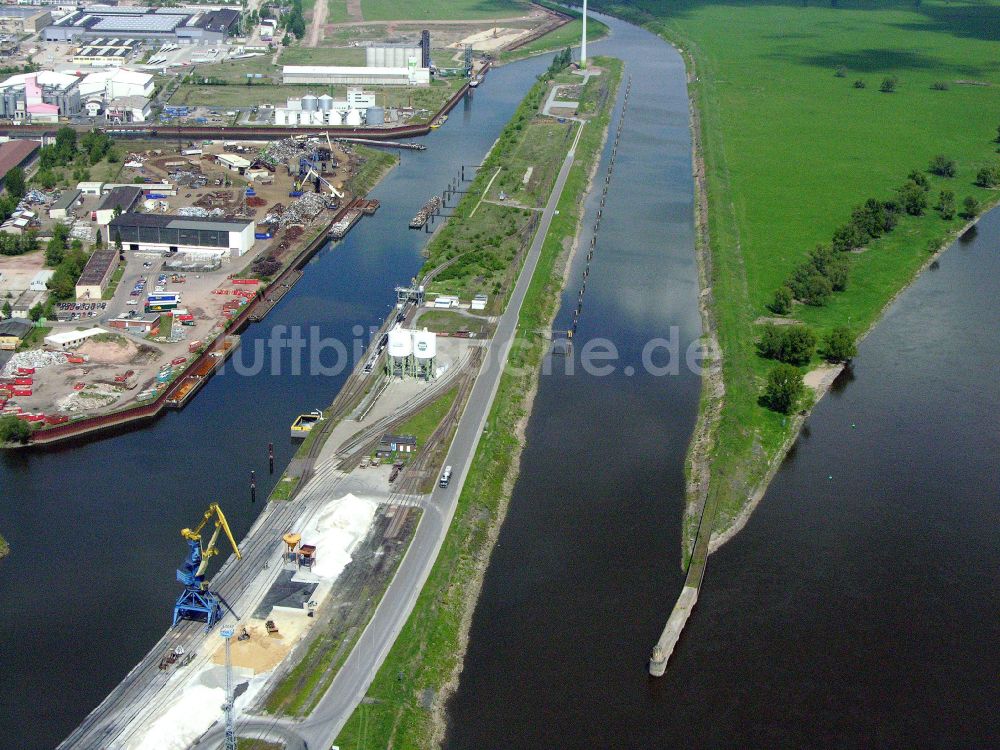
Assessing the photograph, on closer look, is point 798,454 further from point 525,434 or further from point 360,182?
point 360,182

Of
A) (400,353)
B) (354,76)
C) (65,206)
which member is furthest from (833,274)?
(354,76)

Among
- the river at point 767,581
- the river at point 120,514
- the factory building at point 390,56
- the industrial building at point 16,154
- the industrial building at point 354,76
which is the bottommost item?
the river at point 767,581

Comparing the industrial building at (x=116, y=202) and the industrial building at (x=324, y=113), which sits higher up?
the industrial building at (x=324, y=113)

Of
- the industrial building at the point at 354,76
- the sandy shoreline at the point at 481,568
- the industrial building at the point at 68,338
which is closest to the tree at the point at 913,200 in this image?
the sandy shoreline at the point at 481,568

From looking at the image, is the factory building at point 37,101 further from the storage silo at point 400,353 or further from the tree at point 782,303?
the tree at point 782,303

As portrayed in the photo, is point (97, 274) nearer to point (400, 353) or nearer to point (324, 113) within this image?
point (400, 353)

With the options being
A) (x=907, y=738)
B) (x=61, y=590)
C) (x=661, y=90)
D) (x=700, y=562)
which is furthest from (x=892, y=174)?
(x=61, y=590)
